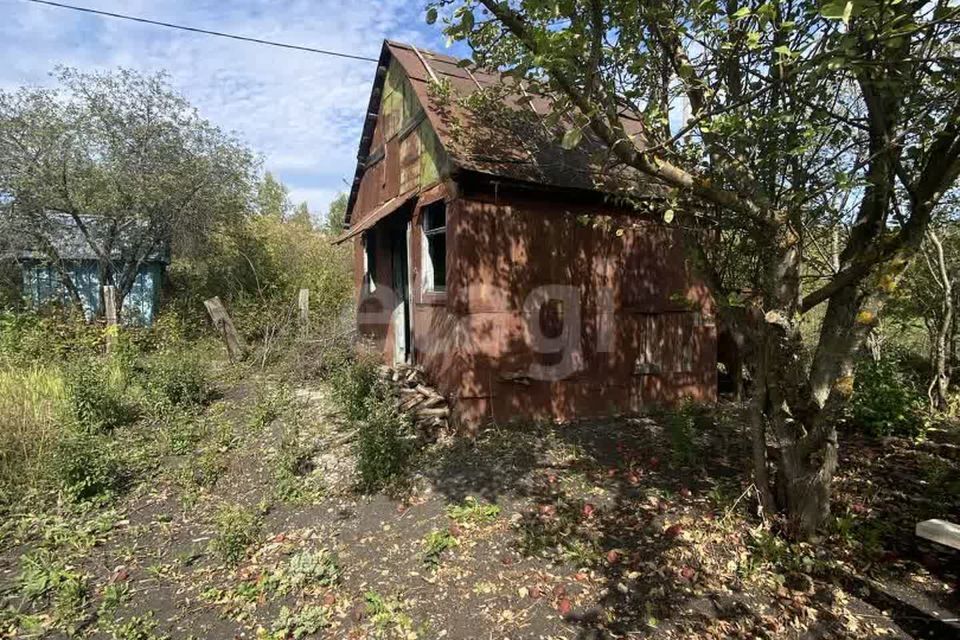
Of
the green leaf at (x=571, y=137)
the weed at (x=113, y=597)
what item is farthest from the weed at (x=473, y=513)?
the green leaf at (x=571, y=137)

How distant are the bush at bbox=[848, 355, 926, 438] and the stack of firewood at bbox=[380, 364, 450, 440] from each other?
471 centimetres

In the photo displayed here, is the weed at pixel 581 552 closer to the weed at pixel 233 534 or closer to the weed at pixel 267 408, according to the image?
the weed at pixel 233 534

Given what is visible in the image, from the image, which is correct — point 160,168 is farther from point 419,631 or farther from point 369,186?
point 419,631

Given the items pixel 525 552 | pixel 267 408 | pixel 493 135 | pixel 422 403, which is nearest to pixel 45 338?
pixel 267 408

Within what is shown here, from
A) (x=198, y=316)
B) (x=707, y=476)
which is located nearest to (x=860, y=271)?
(x=707, y=476)

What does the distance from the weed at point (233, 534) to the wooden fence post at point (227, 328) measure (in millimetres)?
6549

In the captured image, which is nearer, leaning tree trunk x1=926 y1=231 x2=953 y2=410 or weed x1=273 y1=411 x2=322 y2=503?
weed x1=273 y1=411 x2=322 y2=503

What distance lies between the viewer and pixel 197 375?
25.6ft

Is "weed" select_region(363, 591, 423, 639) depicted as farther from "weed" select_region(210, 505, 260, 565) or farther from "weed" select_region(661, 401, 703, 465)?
"weed" select_region(661, 401, 703, 465)

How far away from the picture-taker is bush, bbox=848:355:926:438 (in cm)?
535

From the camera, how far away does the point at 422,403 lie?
617 centimetres

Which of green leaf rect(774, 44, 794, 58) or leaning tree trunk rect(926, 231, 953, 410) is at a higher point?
green leaf rect(774, 44, 794, 58)

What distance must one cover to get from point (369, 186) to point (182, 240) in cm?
632

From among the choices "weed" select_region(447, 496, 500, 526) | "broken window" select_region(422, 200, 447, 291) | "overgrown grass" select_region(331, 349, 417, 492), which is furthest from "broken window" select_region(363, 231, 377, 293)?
"weed" select_region(447, 496, 500, 526)
